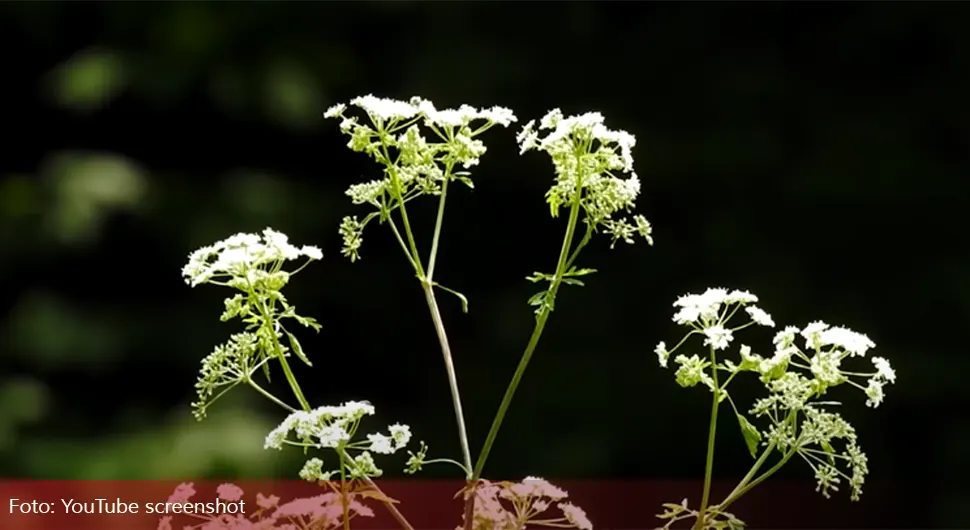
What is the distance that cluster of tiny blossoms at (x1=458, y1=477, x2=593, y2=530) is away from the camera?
2.23ft

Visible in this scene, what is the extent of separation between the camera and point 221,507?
77 cm

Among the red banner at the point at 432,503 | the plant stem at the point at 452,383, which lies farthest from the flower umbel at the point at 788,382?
the red banner at the point at 432,503

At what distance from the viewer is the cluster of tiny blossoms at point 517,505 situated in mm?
679

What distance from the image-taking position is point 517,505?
0.71 metres

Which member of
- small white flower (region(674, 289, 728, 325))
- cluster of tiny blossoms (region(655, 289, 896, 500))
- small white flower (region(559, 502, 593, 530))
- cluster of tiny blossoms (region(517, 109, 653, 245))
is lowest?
small white flower (region(559, 502, 593, 530))

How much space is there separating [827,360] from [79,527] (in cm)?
225

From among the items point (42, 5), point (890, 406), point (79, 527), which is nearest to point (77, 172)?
point (42, 5)

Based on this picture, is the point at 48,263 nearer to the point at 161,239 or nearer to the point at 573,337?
the point at 161,239

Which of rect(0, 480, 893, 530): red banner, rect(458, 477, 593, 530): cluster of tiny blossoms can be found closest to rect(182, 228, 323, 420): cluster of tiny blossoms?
rect(458, 477, 593, 530): cluster of tiny blossoms

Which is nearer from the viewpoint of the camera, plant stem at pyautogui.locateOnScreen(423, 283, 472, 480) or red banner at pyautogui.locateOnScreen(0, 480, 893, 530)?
plant stem at pyautogui.locateOnScreen(423, 283, 472, 480)

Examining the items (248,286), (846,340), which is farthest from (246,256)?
(846,340)

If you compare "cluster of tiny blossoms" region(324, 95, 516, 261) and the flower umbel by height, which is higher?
"cluster of tiny blossoms" region(324, 95, 516, 261)

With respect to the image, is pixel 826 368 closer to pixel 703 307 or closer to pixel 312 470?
pixel 703 307

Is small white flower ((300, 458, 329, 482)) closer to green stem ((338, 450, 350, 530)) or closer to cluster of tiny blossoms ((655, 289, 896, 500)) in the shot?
green stem ((338, 450, 350, 530))
